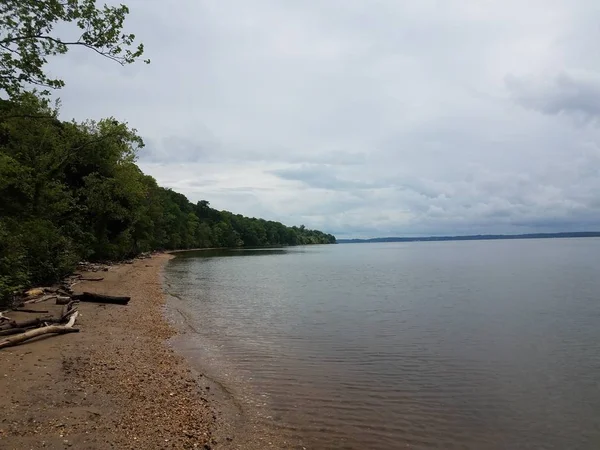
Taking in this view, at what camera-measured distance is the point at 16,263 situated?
1652 centimetres

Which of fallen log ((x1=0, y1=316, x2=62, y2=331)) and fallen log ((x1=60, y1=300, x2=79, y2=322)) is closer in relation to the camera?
fallen log ((x1=0, y1=316, x2=62, y2=331))

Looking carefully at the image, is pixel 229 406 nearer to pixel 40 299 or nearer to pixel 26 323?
pixel 26 323

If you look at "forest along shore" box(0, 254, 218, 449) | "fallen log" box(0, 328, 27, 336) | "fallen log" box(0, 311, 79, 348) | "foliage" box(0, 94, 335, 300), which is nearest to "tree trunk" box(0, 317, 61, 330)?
"fallen log" box(0, 328, 27, 336)

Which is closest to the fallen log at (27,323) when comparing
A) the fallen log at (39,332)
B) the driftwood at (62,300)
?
the fallen log at (39,332)

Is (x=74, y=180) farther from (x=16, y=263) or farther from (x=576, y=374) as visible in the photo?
(x=576, y=374)

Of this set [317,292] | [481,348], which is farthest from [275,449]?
[317,292]

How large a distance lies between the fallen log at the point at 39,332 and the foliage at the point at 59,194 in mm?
2843

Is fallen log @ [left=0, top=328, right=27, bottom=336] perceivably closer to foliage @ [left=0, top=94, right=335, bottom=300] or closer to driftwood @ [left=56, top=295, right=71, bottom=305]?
foliage @ [left=0, top=94, right=335, bottom=300]

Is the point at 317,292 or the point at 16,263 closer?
the point at 16,263

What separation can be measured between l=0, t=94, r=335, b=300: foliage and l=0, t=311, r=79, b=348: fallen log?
9.33 ft

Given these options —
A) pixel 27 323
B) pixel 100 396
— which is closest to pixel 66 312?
pixel 27 323

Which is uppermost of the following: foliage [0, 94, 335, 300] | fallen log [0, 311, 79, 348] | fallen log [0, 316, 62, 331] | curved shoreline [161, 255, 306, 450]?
foliage [0, 94, 335, 300]

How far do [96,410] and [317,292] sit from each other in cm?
2346

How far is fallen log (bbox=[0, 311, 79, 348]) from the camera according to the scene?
1059 centimetres
